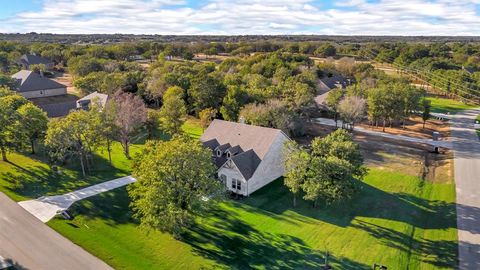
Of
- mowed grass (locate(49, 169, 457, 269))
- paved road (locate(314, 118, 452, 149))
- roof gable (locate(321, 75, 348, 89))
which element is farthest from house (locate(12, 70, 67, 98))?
roof gable (locate(321, 75, 348, 89))

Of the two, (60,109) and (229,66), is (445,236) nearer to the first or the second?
(60,109)

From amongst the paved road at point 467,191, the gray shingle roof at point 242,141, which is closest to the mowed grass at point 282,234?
the paved road at point 467,191

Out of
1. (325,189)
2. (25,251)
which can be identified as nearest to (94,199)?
(25,251)

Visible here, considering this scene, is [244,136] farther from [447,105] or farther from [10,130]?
[447,105]

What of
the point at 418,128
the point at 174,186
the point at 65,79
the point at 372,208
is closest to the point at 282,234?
the point at 174,186

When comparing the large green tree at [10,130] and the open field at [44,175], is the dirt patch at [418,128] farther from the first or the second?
the large green tree at [10,130]

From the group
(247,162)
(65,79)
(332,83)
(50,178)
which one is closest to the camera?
(247,162)
